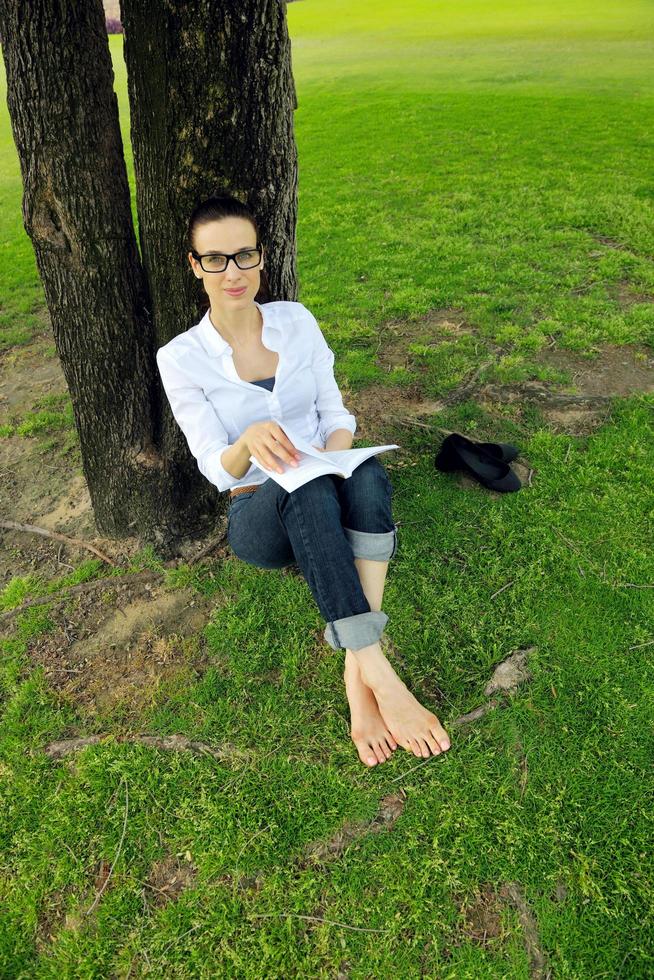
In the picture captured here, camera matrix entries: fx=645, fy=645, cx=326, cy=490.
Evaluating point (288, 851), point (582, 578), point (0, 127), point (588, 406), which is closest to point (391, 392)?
point (588, 406)

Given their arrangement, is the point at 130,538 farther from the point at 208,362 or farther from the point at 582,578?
the point at 582,578

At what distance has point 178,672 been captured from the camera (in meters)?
2.89

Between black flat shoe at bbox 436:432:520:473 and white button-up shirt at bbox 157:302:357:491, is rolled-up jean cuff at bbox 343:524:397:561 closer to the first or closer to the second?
white button-up shirt at bbox 157:302:357:491

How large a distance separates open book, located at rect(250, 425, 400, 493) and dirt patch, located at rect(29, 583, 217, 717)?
3.29ft

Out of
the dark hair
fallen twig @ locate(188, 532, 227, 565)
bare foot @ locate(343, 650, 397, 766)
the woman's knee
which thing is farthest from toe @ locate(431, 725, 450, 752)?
the dark hair

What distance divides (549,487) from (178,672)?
2.23 metres

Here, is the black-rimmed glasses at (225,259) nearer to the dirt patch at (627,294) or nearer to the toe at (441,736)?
Result: the toe at (441,736)

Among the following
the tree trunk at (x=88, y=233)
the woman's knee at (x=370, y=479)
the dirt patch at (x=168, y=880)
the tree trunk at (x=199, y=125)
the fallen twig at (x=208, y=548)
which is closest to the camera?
the dirt patch at (x=168, y=880)

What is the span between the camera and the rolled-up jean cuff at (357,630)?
2.45 meters

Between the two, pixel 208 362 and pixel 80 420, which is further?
pixel 80 420

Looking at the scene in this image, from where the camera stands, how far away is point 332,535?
7.96 feet

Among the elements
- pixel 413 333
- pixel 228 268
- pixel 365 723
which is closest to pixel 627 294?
pixel 413 333

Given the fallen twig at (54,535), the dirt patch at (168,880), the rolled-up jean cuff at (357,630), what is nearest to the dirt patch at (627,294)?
the rolled-up jean cuff at (357,630)

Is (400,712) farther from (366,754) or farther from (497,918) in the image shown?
(497,918)
